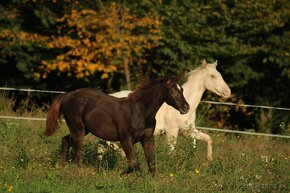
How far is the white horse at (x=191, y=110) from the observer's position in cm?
1238

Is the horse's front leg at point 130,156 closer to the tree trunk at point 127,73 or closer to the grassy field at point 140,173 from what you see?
the grassy field at point 140,173

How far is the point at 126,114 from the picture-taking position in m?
10.2

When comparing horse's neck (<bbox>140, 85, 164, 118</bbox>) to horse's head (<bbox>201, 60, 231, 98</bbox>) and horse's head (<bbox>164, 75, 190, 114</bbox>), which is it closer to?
horse's head (<bbox>164, 75, 190, 114</bbox>)

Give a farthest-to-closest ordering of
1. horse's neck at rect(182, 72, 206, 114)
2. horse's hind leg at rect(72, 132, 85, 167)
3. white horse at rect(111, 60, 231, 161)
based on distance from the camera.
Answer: horse's neck at rect(182, 72, 206, 114)
white horse at rect(111, 60, 231, 161)
horse's hind leg at rect(72, 132, 85, 167)

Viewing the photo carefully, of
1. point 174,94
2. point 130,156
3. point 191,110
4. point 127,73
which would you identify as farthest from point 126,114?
point 127,73

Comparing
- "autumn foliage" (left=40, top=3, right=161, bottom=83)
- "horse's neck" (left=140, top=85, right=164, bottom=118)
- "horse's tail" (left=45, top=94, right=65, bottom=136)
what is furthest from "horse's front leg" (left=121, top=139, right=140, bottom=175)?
"autumn foliage" (left=40, top=3, right=161, bottom=83)

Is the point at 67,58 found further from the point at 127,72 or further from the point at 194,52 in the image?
the point at 194,52

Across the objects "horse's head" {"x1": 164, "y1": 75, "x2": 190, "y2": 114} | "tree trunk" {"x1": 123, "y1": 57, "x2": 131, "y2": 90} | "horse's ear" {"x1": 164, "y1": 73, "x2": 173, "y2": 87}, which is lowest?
"tree trunk" {"x1": 123, "y1": 57, "x2": 131, "y2": 90}

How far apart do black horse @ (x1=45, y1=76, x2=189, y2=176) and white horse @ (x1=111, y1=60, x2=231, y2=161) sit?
1613 mm

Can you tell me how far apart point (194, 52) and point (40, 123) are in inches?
316

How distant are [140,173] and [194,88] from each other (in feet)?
10.9

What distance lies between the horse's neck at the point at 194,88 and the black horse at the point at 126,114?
8.14 ft

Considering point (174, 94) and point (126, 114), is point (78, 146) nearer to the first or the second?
point (126, 114)

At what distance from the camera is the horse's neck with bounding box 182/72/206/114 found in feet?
42.1
